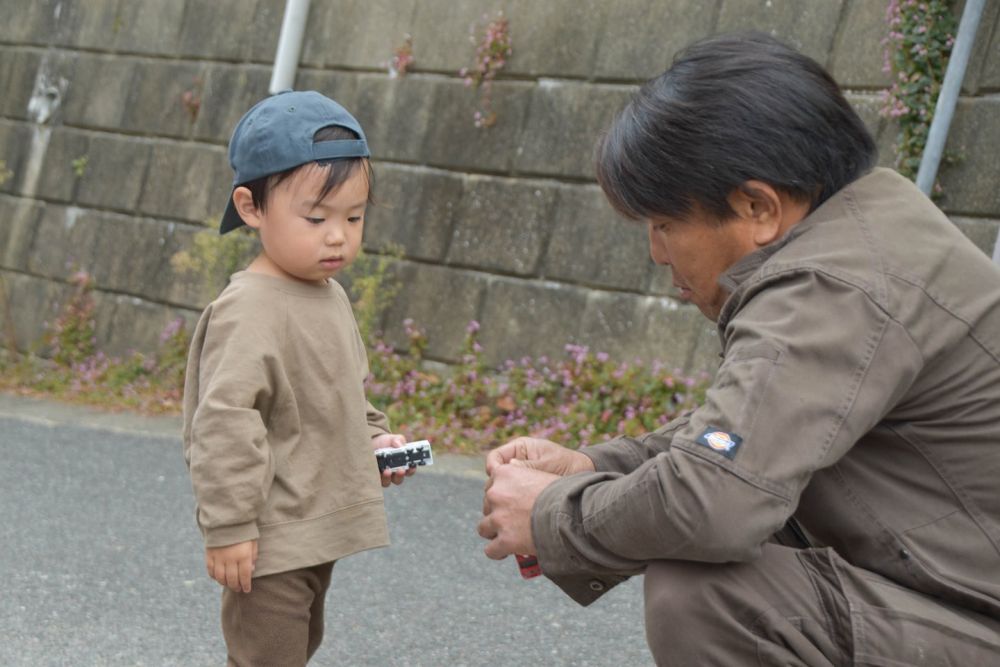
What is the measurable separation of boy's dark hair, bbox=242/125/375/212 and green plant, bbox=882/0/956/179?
117 inches

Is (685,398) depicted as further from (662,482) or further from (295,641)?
(662,482)

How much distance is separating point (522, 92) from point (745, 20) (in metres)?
1.21

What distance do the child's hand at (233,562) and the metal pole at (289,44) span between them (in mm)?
4927

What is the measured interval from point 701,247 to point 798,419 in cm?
45

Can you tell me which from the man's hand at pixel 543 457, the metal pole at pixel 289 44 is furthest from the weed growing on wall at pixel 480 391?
the man's hand at pixel 543 457

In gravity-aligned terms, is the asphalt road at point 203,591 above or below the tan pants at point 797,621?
below

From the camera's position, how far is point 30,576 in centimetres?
388

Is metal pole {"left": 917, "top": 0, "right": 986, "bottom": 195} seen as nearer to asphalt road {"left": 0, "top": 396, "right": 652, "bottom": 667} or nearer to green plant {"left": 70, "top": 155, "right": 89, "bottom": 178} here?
asphalt road {"left": 0, "top": 396, "right": 652, "bottom": 667}

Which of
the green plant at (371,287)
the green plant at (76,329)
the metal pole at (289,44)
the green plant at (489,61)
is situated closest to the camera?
the green plant at (489,61)

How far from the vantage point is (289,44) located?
6961mm

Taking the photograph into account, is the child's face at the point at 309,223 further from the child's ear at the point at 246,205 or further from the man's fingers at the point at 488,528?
the man's fingers at the point at 488,528

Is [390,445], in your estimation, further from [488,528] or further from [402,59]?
[402,59]

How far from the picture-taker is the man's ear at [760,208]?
6.86 ft

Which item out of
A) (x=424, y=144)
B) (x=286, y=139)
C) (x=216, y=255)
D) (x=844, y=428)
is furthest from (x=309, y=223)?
(x=216, y=255)
